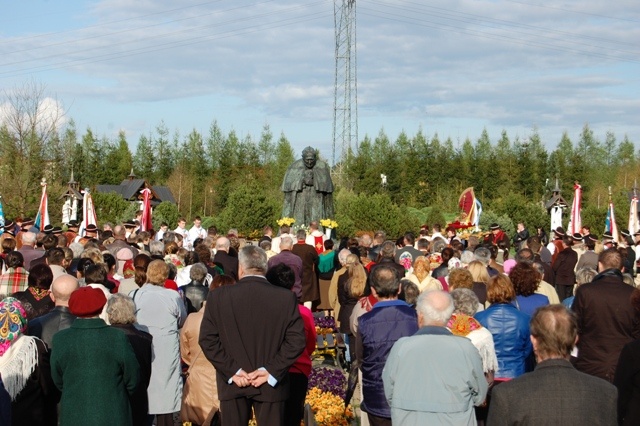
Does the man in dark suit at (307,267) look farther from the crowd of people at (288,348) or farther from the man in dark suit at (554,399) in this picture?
the man in dark suit at (554,399)

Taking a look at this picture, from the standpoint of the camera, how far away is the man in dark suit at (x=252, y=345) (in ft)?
20.1

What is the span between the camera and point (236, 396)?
6.14m

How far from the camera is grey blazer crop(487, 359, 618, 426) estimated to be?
Answer: 413cm

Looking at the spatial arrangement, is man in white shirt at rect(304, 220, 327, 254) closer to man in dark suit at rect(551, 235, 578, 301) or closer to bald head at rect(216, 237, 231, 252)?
man in dark suit at rect(551, 235, 578, 301)

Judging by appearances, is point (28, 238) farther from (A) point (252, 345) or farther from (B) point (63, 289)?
(A) point (252, 345)

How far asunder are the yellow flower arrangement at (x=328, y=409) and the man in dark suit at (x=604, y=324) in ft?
7.65

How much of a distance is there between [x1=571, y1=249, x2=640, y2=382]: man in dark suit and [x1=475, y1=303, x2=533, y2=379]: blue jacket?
3.25 feet

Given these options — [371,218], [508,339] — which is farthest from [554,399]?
[371,218]

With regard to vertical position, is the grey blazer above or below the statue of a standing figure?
below

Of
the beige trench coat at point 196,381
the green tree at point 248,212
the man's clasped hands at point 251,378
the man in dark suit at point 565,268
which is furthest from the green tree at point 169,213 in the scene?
the man's clasped hands at point 251,378

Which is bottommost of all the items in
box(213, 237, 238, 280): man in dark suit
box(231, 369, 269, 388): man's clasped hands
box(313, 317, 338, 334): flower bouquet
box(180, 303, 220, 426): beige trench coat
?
box(313, 317, 338, 334): flower bouquet

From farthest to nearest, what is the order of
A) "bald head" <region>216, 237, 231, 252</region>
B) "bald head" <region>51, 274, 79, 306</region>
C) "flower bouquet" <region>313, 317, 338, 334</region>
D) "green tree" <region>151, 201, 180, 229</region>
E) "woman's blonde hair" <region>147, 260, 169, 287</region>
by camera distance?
"green tree" <region>151, 201, 180, 229</region>
"flower bouquet" <region>313, 317, 338, 334</region>
"bald head" <region>216, 237, 231, 252</region>
"woman's blonde hair" <region>147, 260, 169, 287</region>
"bald head" <region>51, 274, 79, 306</region>

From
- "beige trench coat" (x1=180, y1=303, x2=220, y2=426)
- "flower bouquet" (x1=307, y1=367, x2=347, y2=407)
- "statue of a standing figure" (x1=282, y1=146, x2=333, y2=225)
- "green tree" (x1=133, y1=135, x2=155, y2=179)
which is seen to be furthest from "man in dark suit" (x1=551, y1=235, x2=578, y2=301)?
"green tree" (x1=133, y1=135, x2=155, y2=179)

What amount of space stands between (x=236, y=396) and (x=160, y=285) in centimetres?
231
